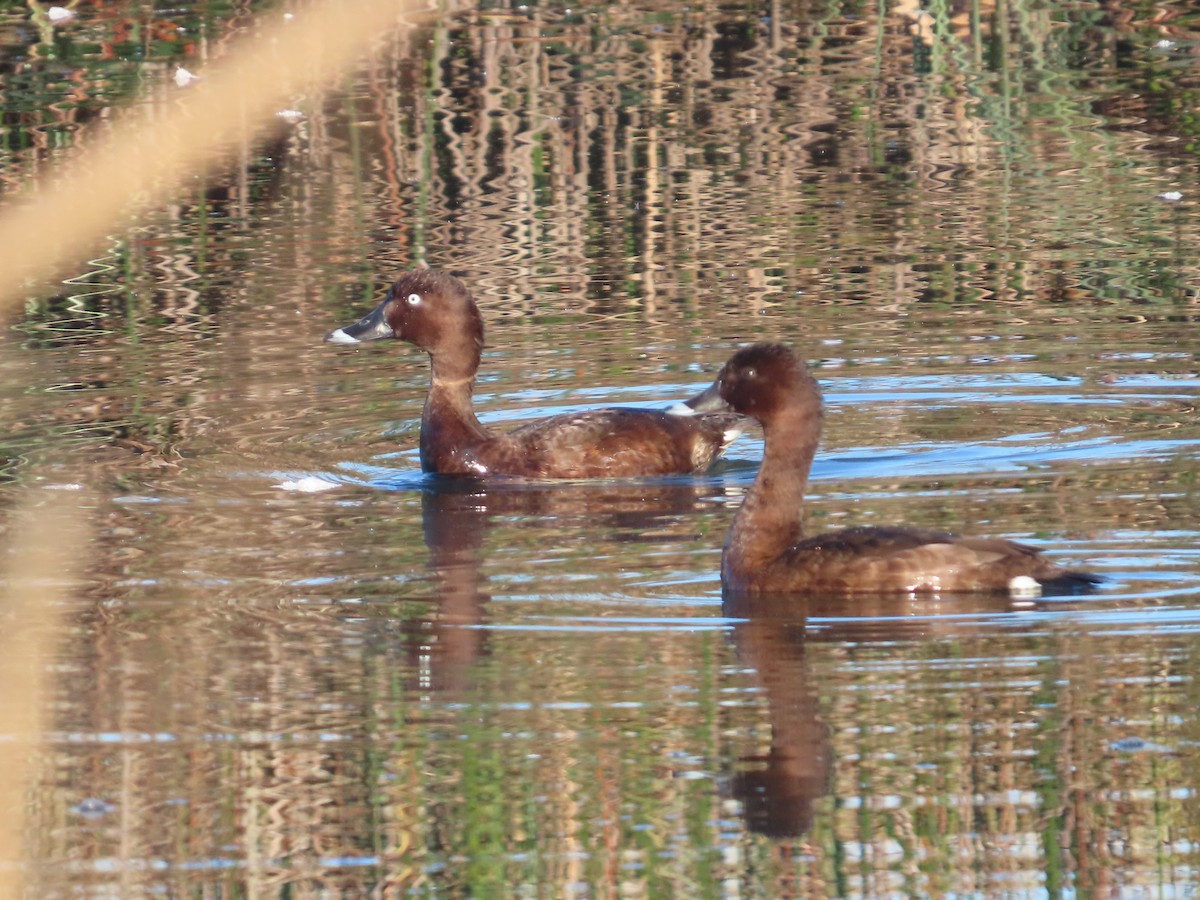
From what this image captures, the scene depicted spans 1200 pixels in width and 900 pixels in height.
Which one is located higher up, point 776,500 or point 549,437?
point 776,500

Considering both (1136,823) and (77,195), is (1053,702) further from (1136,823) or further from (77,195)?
(77,195)

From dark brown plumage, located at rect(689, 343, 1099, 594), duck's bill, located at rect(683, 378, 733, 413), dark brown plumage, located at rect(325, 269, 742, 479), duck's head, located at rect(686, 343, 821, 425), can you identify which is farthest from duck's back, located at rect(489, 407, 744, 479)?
dark brown plumage, located at rect(689, 343, 1099, 594)

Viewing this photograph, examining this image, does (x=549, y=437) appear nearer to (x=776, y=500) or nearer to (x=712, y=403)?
(x=712, y=403)

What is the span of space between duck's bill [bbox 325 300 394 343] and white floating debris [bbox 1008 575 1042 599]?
4456 mm

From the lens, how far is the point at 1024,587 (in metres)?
6.16

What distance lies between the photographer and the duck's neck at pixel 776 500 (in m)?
6.61

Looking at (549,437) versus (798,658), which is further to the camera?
(549,437)

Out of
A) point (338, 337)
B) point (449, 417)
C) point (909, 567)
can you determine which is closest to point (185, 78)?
point (338, 337)

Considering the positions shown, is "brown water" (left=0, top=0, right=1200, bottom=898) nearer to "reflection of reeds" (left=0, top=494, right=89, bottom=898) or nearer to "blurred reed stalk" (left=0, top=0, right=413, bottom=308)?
"reflection of reeds" (left=0, top=494, right=89, bottom=898)

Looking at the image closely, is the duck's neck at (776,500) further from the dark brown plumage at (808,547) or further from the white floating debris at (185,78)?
the white floating debris at (185,78)

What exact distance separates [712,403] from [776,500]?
2.57 ft

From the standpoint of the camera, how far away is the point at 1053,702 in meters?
5.04

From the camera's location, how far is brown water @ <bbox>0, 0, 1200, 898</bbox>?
435 centimetres

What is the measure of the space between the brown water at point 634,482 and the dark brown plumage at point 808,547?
0.14 metres
